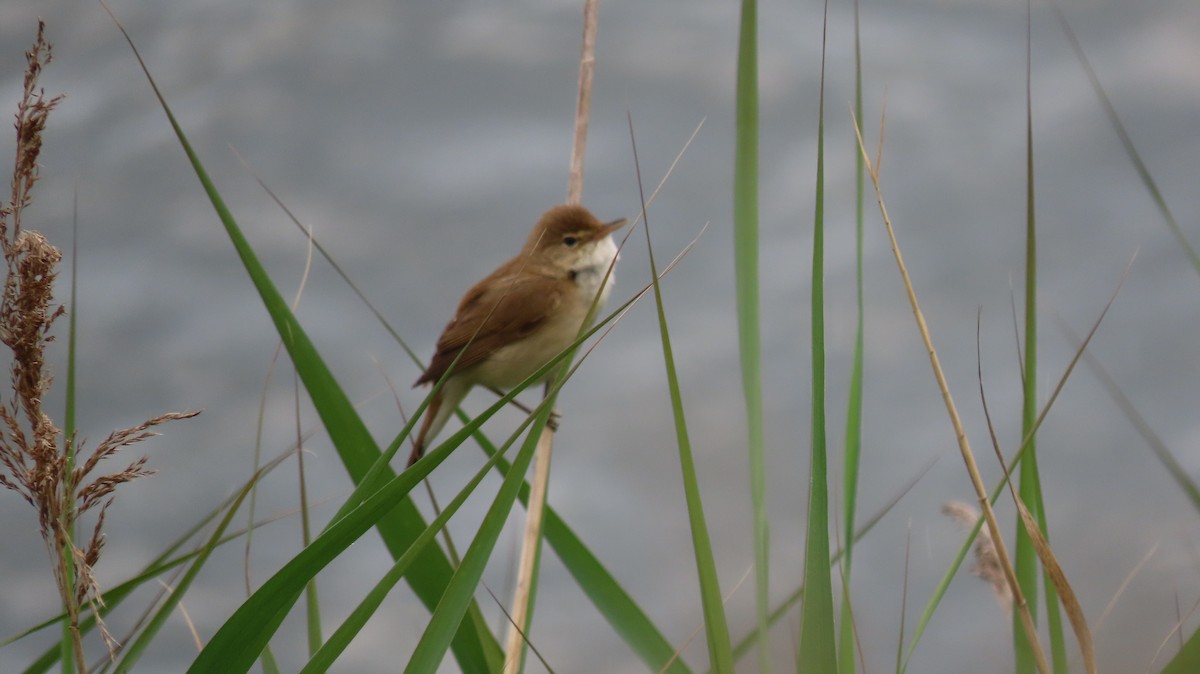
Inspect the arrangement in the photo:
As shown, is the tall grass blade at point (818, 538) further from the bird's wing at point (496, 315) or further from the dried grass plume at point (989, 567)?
the bird's wing at point (496, 315)

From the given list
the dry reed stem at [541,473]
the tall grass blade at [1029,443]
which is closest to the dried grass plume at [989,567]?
the tall grass blade at [1029,443]

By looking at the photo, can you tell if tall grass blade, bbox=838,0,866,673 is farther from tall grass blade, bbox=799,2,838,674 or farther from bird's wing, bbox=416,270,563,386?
bird's wing, bbox=416,270,563,386

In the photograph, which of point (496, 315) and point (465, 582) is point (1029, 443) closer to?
point (465, 582)

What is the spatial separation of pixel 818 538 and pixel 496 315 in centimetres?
227

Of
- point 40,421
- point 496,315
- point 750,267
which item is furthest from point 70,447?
point 496,315

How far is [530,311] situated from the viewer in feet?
12.0

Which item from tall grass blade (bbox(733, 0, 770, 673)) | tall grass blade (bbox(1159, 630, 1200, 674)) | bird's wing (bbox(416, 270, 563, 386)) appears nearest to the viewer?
tall grass blade (bbox(1159, 630, 1200, 674))

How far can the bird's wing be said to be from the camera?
3.51 metres

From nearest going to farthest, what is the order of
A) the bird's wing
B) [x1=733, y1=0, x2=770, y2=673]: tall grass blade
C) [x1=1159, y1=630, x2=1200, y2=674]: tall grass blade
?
[x1=1159, y1=630, x2=1200, y2=674]: tall grass blade → [x1=733, y1=0, x2=770, y2=673]: tall grass blade → the bird's wing

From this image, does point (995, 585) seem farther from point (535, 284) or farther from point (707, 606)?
point (535, 284)

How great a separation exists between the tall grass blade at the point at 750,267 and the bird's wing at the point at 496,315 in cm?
185

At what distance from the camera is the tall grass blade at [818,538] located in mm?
1335

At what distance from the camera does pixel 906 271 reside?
162 centimetres

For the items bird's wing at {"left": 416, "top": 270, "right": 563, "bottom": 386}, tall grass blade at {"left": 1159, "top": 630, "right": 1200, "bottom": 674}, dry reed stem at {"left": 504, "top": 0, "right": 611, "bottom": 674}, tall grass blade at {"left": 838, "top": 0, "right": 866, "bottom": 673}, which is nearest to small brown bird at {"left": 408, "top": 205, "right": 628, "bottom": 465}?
bird's wing at {"left": 416, "top": 270, "right": 563, "bottom": 386}
